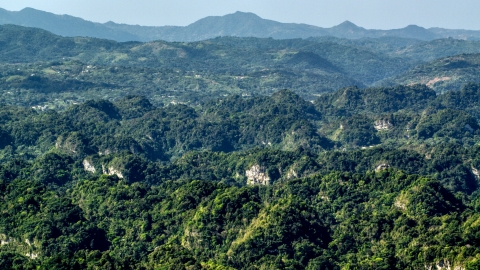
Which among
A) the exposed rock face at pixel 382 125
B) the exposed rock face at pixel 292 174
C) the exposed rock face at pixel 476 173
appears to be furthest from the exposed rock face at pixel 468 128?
the exposed rock face at pixel 292 174

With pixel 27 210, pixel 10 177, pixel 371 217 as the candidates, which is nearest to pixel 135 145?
pixel 10 177

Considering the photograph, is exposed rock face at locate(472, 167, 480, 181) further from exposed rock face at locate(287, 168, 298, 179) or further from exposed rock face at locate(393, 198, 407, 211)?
exposed rock face at locate(393, 198, 407, 211)

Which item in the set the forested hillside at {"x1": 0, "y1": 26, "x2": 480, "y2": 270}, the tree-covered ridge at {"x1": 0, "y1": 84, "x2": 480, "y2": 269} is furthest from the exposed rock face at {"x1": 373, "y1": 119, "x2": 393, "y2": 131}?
the tree-covered ridge at {"x1": 0, "y1": 84, "x2": 480, "y2": 269}

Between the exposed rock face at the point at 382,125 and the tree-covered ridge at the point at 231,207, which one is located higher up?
the tree-covered ridge at the point at 231,207

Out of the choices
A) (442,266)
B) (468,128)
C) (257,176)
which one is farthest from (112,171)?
(468,128)

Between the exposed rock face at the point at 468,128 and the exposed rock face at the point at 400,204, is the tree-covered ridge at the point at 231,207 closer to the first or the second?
the exposed rock face at the point at 400,204

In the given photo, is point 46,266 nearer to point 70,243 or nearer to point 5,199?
point 70,243
